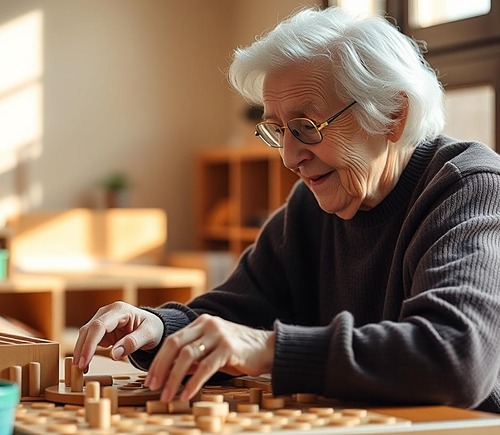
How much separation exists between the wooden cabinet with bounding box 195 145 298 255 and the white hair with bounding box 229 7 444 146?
3.38m

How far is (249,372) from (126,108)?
4.73m

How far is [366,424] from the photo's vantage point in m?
1.14

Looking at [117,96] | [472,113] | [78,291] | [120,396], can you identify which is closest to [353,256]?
[120,396]

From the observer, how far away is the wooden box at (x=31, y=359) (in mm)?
1400

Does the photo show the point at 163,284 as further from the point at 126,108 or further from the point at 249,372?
the point at 249,372

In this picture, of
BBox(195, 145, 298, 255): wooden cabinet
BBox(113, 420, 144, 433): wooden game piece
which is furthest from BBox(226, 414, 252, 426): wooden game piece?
BBox(195, 145, 298, 255): wooden cabinet

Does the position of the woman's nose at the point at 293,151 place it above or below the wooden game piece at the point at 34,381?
above

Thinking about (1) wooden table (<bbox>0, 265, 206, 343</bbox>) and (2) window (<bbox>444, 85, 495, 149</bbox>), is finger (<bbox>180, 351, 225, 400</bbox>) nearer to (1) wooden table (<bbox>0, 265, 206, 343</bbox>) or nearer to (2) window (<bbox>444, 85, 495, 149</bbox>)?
(2) window (<bbox>444, 85, 495, 149</bbox>)

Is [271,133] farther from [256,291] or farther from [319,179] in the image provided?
[256,291]

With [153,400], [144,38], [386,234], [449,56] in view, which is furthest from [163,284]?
[153,400]

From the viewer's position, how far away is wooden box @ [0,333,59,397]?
55.1 inches

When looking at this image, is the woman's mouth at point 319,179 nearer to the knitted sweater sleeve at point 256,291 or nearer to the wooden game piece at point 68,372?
the knitted sweater sleeve at point 256,291

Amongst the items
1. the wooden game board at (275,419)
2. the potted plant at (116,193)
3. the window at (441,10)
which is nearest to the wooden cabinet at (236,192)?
the potted plant at (116,193)

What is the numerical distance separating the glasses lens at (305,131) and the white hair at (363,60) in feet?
0.24
